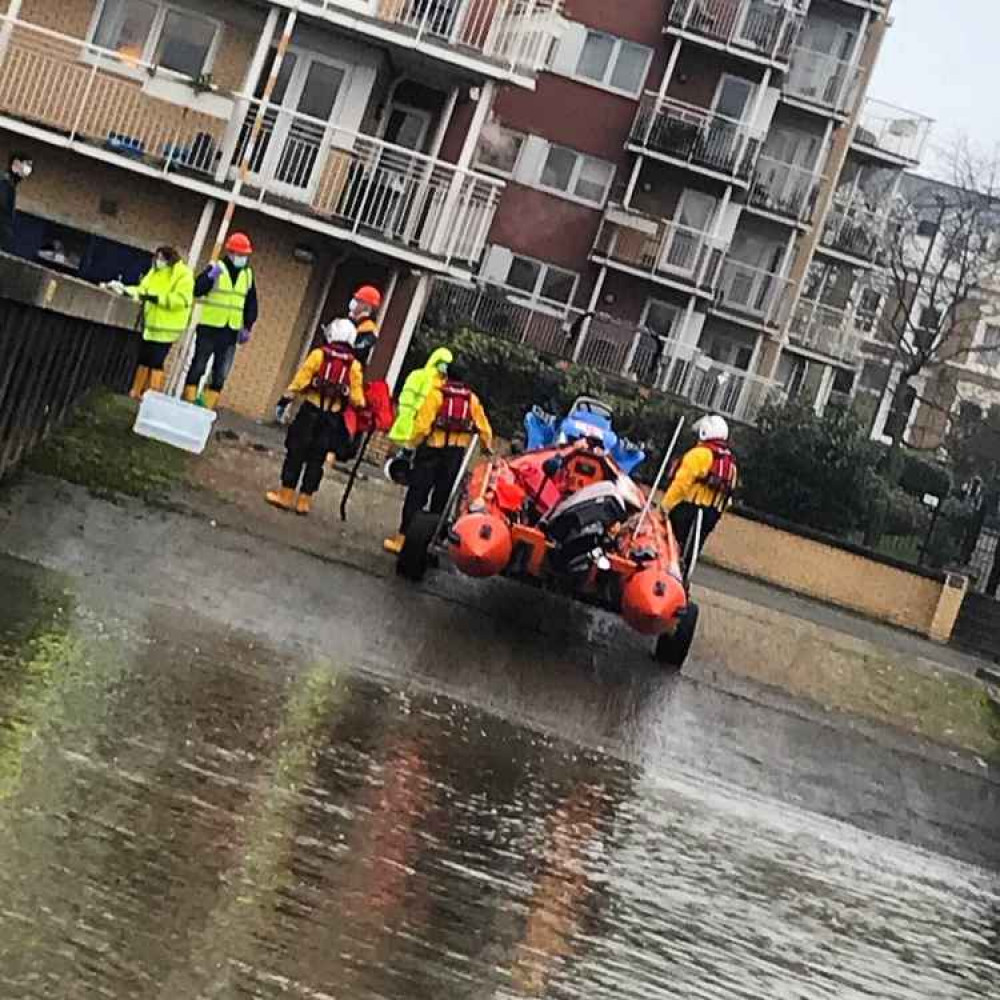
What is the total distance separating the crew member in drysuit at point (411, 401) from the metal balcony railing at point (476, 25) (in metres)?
14.5

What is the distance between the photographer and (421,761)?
9.99 metres

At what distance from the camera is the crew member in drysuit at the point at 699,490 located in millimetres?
18859

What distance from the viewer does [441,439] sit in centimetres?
1702

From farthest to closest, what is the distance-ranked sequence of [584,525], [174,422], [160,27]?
[160,27]
[174,422]
[584,525]

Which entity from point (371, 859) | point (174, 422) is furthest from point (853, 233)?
point (371, 859)

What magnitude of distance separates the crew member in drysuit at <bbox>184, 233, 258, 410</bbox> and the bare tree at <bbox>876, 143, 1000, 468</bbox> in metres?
34.1

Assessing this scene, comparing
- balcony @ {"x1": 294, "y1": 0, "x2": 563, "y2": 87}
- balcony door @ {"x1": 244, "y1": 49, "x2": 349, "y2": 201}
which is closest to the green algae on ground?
balcony door @ {"x1": 244, "y1": 49, "x2": 349, "y2": 201}

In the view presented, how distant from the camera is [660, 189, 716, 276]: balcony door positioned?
51375 mm

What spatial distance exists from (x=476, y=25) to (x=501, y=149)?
18.3 m

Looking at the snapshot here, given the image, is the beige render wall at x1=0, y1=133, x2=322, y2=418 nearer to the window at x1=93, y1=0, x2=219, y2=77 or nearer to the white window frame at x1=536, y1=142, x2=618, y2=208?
the window at x1=93, y1=0, x2=219, y2=77

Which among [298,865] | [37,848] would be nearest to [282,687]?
[298,865]

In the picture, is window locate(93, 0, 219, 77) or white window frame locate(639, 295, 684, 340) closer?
window locate(93, 0, 219, 77)

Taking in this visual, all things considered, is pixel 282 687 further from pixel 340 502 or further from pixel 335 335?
pixel 340 502

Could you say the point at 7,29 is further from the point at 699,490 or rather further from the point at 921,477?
the point at 921,477
